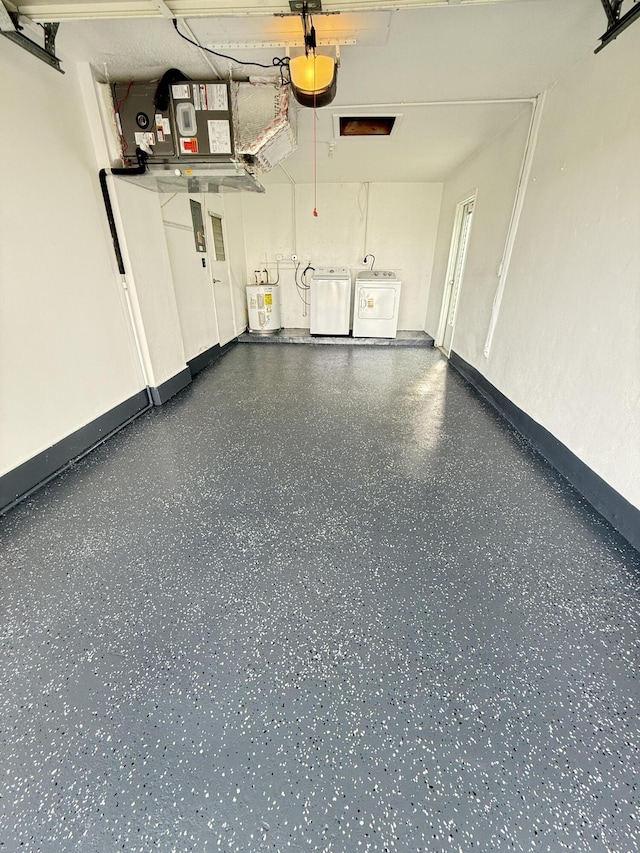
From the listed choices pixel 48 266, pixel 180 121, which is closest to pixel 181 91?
pixel 180 121

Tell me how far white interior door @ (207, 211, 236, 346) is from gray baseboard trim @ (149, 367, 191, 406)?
141cm

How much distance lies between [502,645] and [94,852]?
1.24 metres

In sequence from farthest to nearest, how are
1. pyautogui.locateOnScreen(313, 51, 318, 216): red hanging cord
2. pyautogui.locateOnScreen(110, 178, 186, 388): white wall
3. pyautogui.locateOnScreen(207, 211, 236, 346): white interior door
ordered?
pyautogui.locateOnScreen(207, 211, 236, 346): white interior door
pyautogui.locateOnScreen(110, 178, 186, 388): white wall
pyautogui.locateOnScreen(313, 51, 318, 216): red hanging cord

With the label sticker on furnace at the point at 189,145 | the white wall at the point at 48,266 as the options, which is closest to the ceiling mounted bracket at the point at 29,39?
the white wall at the point at 48,266

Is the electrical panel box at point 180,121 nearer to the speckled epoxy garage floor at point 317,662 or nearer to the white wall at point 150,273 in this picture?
the white wall at point 150,273

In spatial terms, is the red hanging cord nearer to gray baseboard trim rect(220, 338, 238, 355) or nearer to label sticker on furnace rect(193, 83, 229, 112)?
label sticker on furnace rect(193, 83, 229, 112)

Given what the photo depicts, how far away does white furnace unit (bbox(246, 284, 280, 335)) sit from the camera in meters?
5.41

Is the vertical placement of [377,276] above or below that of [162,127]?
below

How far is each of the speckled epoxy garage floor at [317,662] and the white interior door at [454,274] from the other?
3.29 metres

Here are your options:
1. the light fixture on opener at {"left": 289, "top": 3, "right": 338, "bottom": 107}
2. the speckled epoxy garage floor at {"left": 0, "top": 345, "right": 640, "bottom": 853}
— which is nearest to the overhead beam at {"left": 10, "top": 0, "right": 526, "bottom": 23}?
the light fixture on opener at {"left": 289, "top": 3, "right": 338, "bottom": 107}

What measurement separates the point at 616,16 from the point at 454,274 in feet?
10.7

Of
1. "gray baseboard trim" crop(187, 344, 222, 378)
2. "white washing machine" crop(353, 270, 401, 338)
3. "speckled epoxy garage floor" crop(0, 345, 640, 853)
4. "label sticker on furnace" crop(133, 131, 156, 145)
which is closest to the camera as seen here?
"speckled epoxy garage floor" crop(0, 345, 640, 853)

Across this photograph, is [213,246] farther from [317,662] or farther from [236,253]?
[317,662]

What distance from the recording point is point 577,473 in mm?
2021
